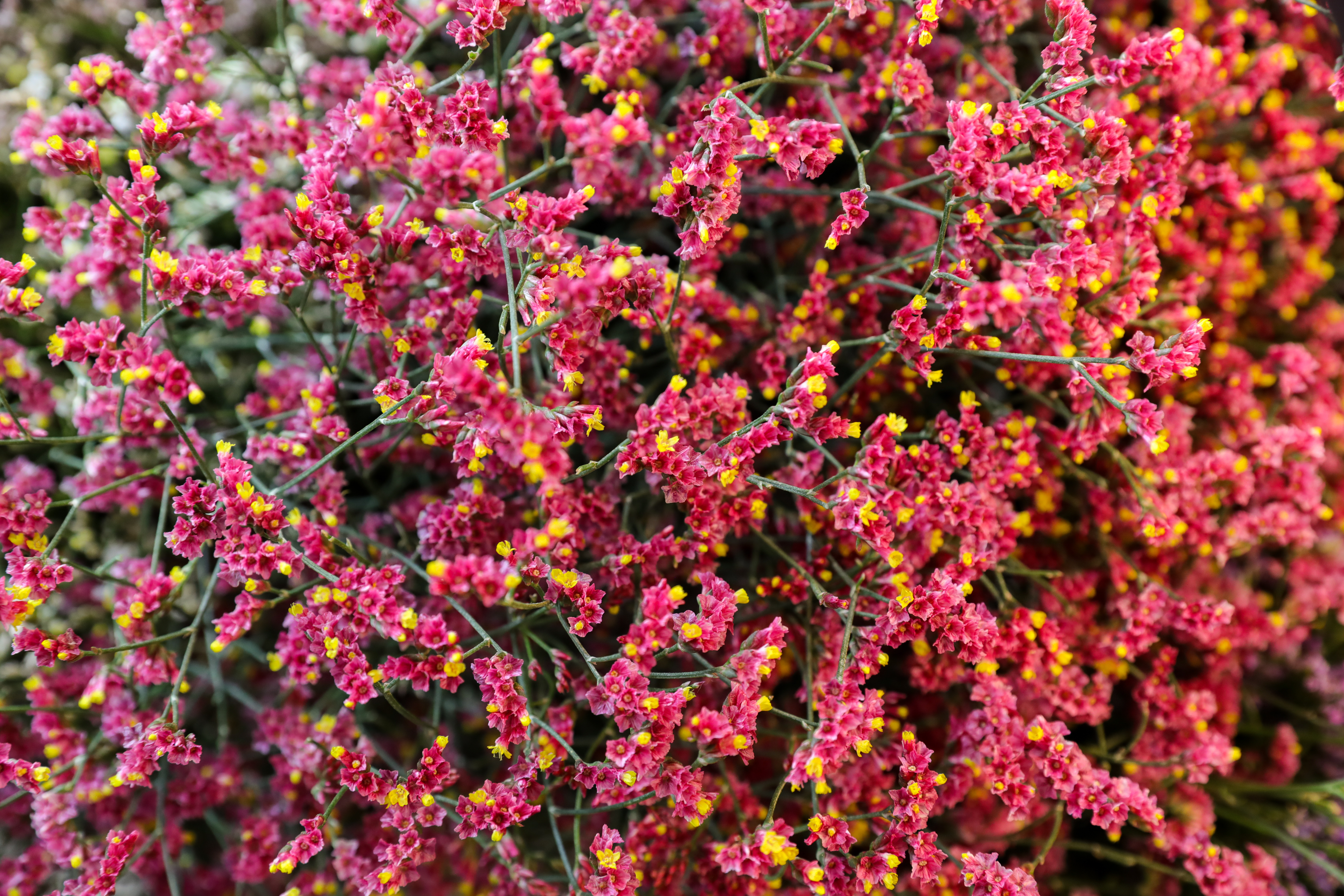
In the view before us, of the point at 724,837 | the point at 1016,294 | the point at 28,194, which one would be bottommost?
the point at 724,837

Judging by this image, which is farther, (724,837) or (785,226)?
(785,226)

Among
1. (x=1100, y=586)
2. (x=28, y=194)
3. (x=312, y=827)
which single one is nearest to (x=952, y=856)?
(x=1100, y=586)

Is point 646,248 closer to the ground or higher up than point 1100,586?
higher up

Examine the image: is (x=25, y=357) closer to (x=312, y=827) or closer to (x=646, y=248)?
(x=312, y=827)

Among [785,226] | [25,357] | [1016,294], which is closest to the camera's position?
[1016,294]

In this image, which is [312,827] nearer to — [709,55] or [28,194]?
[709,55]

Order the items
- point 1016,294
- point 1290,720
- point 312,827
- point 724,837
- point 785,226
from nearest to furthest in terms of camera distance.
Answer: point 1016,294, point 312,827, point 724,837, point 785,226, point 1290,720
